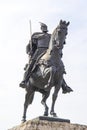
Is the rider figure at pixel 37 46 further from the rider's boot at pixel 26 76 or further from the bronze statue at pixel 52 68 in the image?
the bronze statue at pixel 52 68

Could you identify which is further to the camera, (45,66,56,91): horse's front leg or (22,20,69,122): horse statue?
(22,20,69,122): horse statue

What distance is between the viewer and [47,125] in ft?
44.1

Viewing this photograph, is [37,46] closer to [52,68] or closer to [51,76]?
[52,68]

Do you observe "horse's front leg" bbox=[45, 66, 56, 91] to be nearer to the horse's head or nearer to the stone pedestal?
the horse's head

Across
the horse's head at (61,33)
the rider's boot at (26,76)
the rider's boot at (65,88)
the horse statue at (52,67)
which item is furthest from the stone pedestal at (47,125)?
the horse's head at (61,33)

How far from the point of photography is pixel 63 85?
1468cm

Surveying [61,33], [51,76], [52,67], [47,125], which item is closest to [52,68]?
[52,67]

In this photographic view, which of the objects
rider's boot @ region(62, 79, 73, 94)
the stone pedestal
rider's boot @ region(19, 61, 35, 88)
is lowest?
the stone pedestal

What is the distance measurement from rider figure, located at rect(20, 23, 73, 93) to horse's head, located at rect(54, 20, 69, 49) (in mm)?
844

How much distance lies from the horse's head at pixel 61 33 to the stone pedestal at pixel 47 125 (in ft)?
6.56

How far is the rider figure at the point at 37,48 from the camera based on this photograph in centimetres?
1475

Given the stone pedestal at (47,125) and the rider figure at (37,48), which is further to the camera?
the rider figure at (37,48)

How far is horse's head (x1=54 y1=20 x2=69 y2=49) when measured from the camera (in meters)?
13.9

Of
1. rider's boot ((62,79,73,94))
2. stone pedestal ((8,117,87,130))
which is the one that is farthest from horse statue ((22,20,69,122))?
rider's boot ((62,79,73,94))
